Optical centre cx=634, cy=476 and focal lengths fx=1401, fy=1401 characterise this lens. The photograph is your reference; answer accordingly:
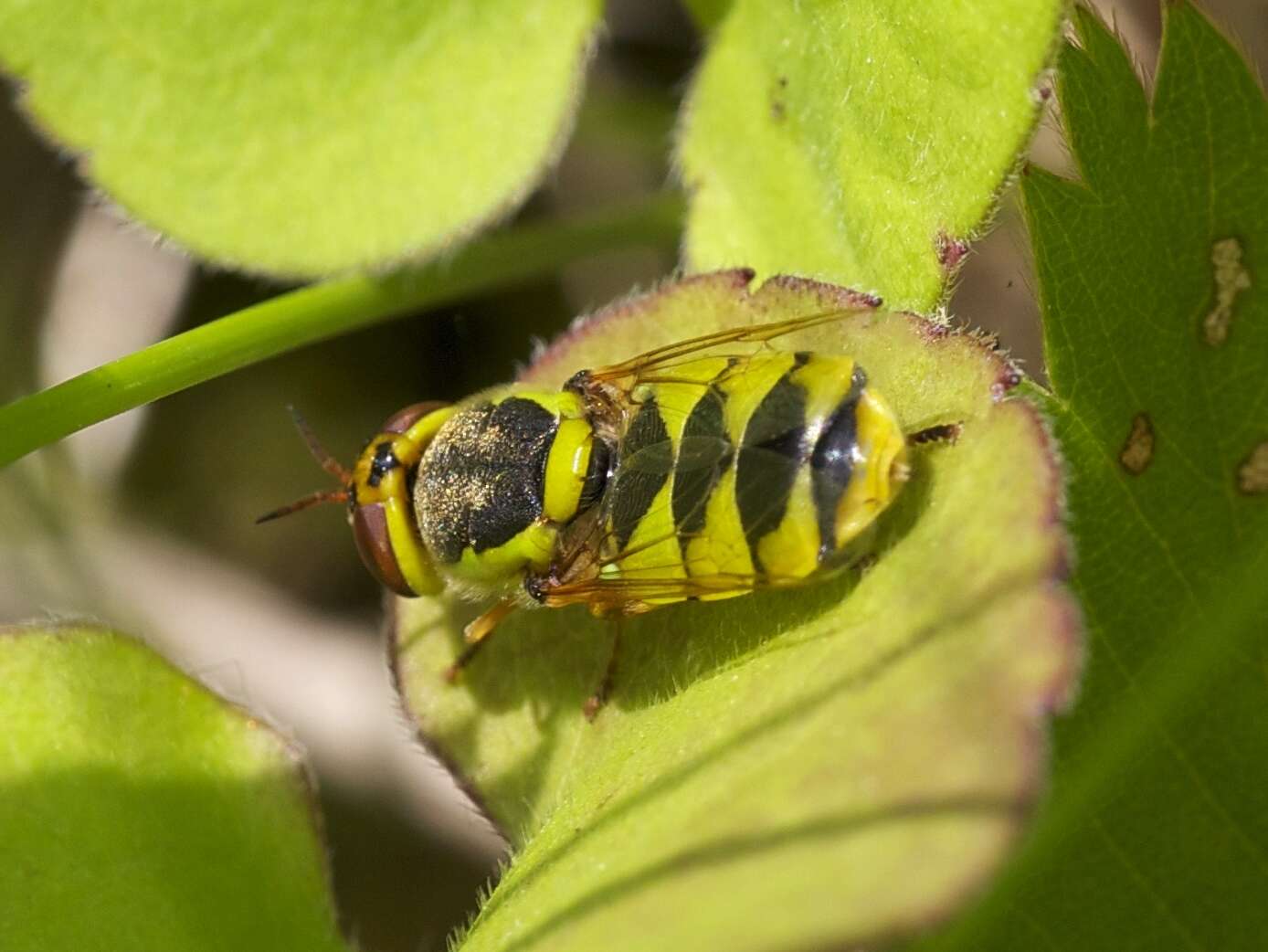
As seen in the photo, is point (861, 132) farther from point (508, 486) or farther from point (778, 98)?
point (508, 486)

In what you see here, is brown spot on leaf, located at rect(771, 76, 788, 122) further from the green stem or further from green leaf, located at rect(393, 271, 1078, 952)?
the green stem

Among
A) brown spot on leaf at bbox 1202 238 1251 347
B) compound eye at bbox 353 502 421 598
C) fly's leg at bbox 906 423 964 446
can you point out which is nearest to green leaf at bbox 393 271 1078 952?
fly's leg at bbox 906 423 964 446

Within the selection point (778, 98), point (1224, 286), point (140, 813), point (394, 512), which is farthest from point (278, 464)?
point (1224, 286)

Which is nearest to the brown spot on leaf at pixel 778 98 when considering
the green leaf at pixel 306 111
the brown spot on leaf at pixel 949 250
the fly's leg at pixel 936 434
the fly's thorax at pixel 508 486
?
the green leaf at pixel 306 111

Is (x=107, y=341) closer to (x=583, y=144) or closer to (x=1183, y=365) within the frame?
(x=583, y=144)

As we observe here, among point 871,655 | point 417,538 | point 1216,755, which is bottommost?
point 417,538

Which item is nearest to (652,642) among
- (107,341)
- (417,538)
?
(417,538)
